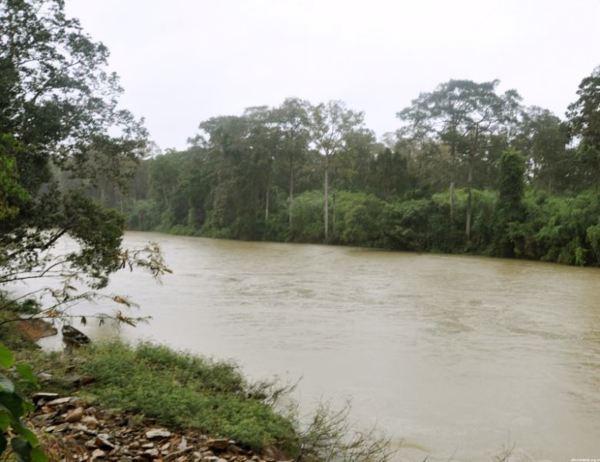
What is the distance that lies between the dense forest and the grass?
2082 centimetres

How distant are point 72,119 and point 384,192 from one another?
2703 cm

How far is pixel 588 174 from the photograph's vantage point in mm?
29328

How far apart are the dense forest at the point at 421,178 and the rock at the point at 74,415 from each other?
2257 centimetres

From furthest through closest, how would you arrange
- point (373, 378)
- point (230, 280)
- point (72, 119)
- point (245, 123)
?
1. point (245, 123)
2. point (230, 280)
3. point (72, 119)
4. point (373, 378)

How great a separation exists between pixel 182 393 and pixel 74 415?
3.28 feet

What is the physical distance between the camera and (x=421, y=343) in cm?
886

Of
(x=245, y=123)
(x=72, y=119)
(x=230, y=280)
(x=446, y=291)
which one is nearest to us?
(x=72, y=119)

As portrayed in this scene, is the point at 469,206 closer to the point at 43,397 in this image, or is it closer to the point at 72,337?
the point at 72,337

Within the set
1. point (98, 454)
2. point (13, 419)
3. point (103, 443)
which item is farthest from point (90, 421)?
point (13, 419)

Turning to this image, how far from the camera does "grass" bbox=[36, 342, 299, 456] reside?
3.91m

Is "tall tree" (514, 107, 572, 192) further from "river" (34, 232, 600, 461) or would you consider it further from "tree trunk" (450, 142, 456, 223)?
"river" (34, 232, 600, 461)

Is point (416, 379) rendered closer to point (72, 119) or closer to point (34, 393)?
point (34, 393)

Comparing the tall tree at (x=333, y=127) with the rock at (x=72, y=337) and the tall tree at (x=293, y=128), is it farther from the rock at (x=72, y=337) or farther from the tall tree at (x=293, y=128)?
the rock at (x=72, y=337)

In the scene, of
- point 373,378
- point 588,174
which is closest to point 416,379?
point 373,378
